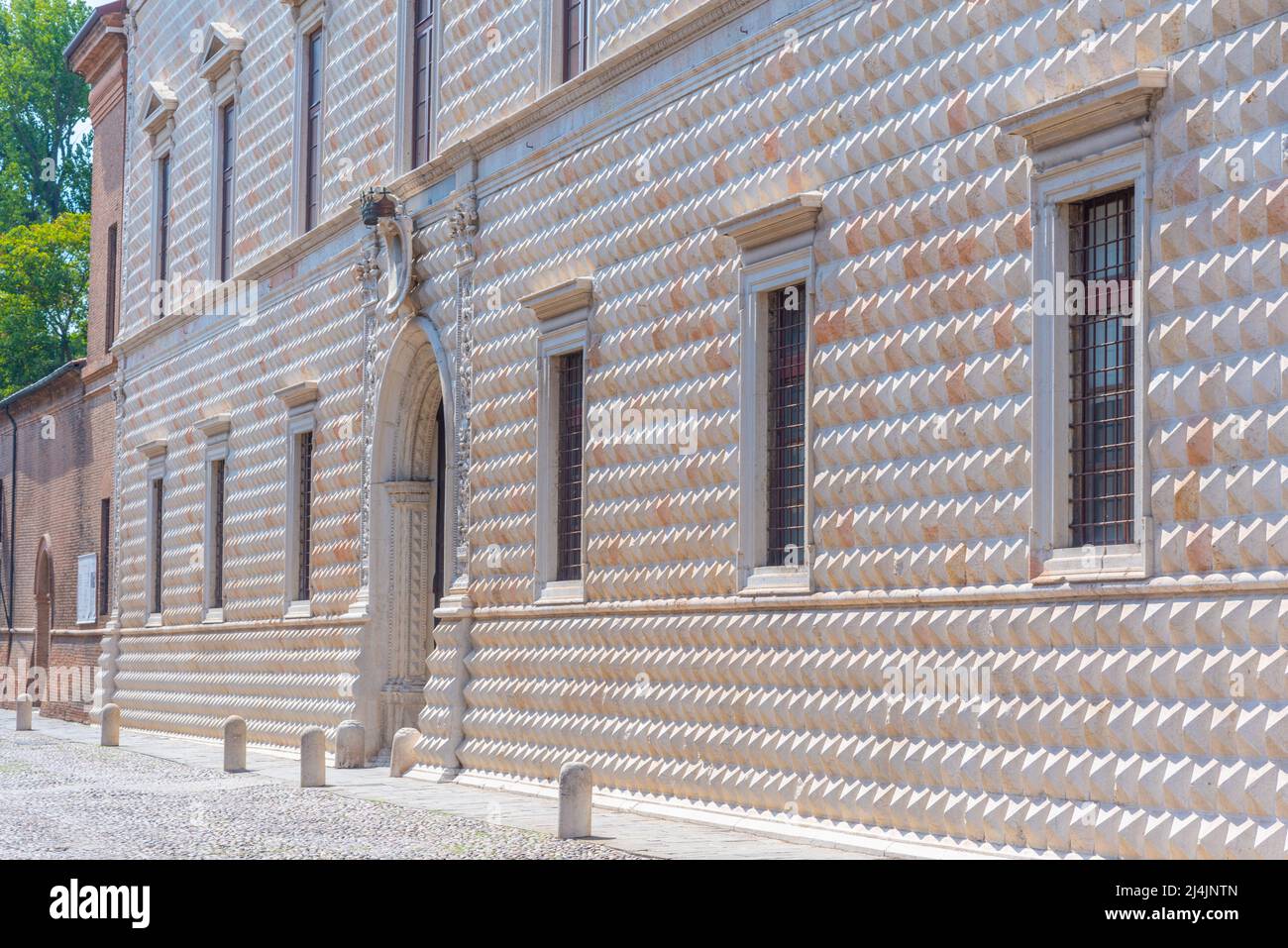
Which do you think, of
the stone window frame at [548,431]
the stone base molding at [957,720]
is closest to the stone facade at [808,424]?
the stone base molding at [957,720]

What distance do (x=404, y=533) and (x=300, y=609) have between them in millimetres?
2771

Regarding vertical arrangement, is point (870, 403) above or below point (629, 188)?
below

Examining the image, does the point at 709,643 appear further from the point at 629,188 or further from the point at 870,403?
the point at 629,188

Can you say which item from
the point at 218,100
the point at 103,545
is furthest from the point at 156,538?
the point at 218,100

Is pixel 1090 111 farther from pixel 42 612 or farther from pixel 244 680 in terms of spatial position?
pixel 42 612

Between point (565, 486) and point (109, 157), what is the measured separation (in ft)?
70.3

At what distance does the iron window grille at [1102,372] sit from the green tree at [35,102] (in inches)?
1858

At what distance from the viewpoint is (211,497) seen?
27.7m

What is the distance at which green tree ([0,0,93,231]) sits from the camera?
53.4 m

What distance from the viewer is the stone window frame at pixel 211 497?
27156 millimetres

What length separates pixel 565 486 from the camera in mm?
17438

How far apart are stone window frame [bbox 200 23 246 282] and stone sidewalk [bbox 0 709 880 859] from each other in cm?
804

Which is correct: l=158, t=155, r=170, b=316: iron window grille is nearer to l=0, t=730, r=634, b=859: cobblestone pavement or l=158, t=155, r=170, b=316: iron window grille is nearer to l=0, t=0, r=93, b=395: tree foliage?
l=0, t=730, r=634, b=859: cobblestone pavement

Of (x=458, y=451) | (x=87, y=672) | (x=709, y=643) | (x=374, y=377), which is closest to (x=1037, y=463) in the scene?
(x=709, y=643)
